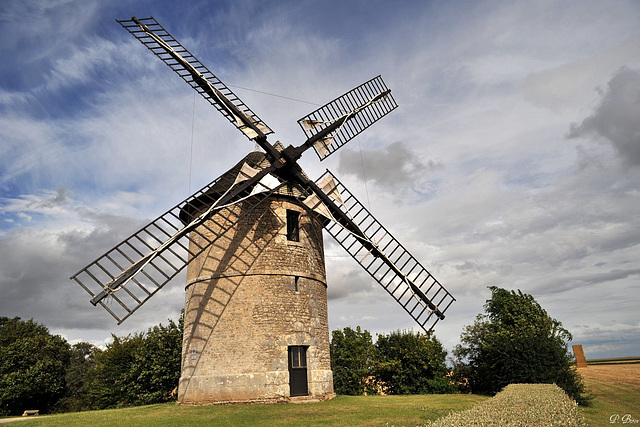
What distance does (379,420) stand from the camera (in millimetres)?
10500

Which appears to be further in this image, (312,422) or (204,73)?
(204,73)

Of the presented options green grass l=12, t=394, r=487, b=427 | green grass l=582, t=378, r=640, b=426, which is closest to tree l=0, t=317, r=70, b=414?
green grass l=12, t=394, r=487, b=427

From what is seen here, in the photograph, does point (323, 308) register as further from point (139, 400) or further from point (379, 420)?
point (139, 400)

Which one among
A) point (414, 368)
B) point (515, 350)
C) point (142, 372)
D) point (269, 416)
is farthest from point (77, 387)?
point (515, 350)

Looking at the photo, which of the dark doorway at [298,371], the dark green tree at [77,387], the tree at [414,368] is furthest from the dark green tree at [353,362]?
the dark green tree at [77,387]

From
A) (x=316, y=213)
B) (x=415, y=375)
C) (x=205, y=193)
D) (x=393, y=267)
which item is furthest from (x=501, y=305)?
(x=205, y=193)

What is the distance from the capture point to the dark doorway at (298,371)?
13852 millimetres

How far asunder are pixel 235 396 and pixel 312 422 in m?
3.79

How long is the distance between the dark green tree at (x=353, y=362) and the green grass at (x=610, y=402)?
1243 cm

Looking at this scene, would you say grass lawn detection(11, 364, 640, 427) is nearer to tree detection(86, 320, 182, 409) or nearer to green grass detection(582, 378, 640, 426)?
green grass detection(582, 378, 640, 426)

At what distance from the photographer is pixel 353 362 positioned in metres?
26.2

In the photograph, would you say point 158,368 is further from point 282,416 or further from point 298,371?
point 282,416

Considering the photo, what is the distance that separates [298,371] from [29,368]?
2332 centimetres

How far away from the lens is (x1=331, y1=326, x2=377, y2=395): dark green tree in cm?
2558
